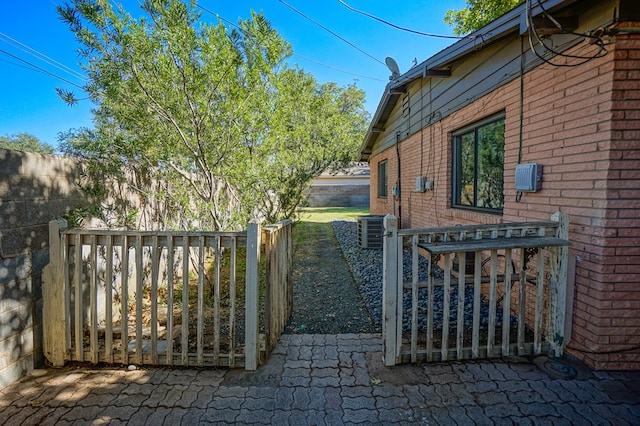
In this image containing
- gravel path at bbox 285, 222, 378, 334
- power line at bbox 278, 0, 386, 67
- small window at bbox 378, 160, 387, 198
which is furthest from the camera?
small window at bbox 378, 160, 387, 198

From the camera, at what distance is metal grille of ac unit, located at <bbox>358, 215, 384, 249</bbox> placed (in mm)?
8211

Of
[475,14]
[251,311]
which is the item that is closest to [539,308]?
[251,311]

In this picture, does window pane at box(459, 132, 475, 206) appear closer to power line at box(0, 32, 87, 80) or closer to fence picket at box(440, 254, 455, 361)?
fence picket at box(440, 254, 455, 361)

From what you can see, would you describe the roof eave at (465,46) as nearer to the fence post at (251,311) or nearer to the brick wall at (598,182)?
the brick wall at (598,182)

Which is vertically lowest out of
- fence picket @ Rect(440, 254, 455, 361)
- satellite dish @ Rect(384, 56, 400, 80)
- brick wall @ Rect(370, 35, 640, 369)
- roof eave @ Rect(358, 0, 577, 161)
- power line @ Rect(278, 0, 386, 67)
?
fence picket @ Rect(440, 254, 455, 361)

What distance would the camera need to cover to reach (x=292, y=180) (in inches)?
313

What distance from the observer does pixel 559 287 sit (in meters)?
2.84

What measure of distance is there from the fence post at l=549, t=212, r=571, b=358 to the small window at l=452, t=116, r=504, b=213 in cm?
152

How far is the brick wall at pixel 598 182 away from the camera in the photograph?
251 cm

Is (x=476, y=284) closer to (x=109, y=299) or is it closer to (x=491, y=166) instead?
(x=491, y=166)

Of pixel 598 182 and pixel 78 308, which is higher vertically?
pixel 598 182

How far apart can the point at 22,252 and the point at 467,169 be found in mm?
5545

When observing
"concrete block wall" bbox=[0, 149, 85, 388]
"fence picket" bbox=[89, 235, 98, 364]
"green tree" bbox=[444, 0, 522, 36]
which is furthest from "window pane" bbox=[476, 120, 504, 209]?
"green tree" bbox=[444, 0, 522, 36]

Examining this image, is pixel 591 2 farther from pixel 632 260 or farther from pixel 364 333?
pixel 364 333
